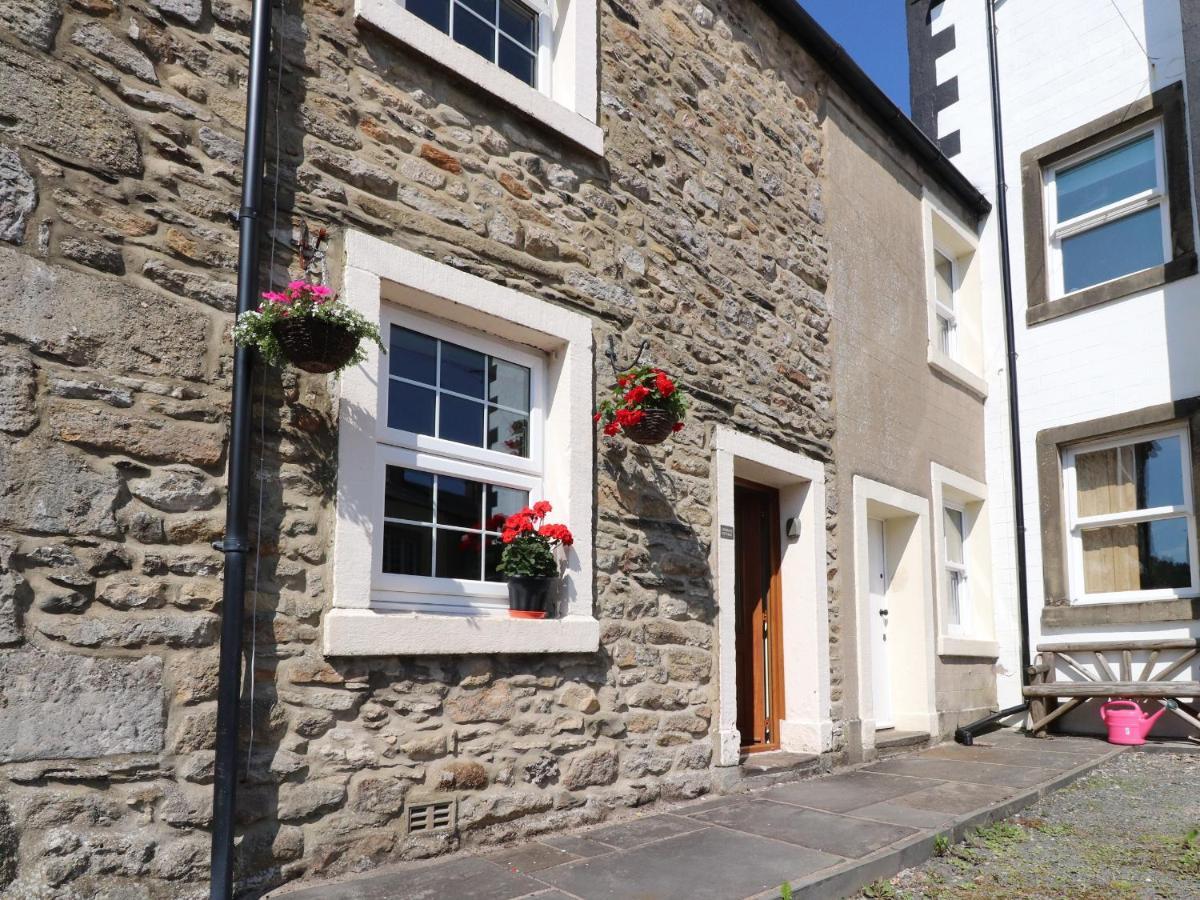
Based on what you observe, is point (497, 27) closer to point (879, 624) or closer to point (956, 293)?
point (879, 624)

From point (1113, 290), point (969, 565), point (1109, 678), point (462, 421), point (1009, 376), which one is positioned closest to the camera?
point (462, 421)

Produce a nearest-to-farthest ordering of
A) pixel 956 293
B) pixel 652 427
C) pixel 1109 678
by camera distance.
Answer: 1. pixel 652 427
2. pixel 1109 678
3. pixel 956 293

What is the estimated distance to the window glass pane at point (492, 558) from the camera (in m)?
4.77

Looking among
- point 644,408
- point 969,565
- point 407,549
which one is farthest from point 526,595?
point 969,565

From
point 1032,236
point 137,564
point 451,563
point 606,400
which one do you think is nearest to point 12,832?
point 137,564

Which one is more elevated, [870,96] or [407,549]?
[870,96]

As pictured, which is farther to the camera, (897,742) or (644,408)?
(897,742)

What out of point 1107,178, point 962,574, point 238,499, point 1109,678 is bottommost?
point 1109,678

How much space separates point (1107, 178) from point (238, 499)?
29.9ft

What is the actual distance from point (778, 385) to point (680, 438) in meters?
1.31

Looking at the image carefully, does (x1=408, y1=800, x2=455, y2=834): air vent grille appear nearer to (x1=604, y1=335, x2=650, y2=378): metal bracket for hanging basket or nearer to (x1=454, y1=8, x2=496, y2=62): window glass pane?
(x1=604, y1=335, x2=650, y2=378): metal bracket for hanging basket

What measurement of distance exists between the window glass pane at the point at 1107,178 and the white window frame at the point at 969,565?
300 centimetres

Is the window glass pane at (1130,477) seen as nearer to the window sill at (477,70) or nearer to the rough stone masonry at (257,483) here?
the rough stone masonry at (257,483)

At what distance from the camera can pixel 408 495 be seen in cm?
447
